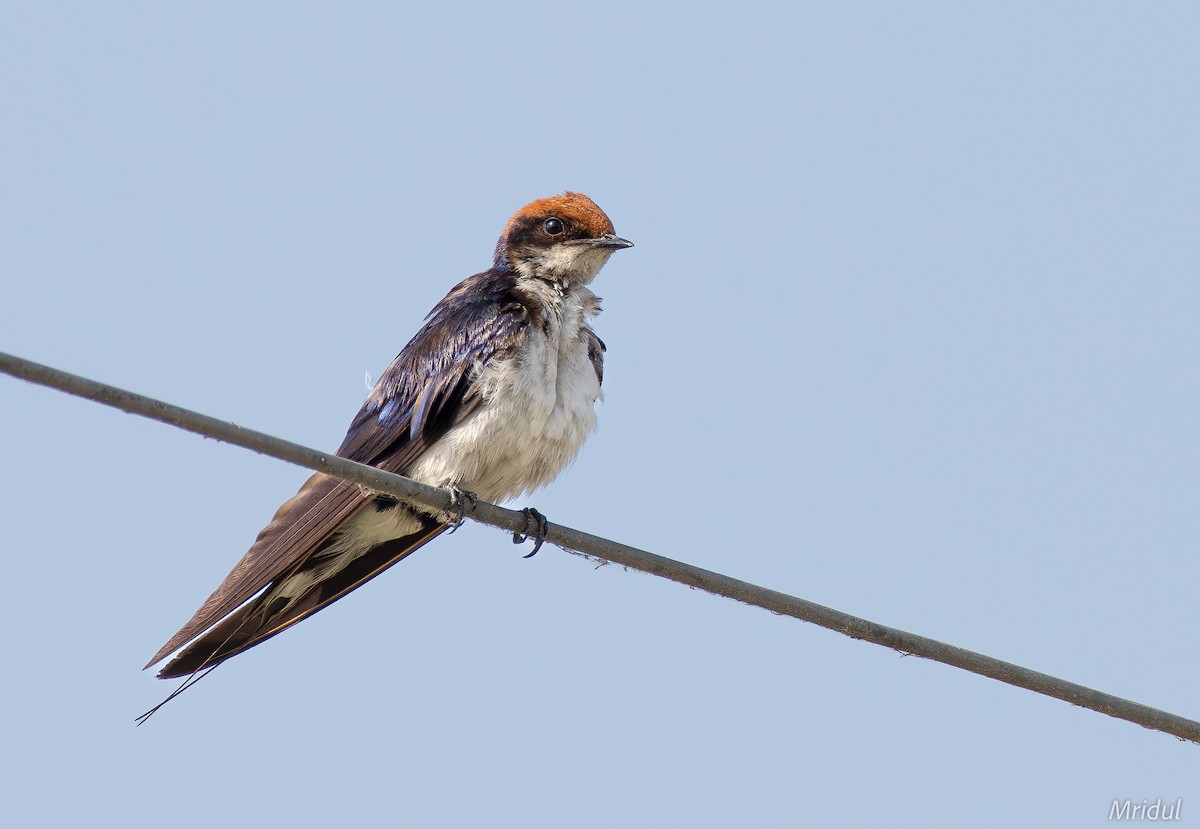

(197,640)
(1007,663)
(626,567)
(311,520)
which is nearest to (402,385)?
(311,520)

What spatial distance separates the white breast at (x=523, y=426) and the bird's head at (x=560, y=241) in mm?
537

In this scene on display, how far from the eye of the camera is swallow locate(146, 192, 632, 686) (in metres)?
5.71

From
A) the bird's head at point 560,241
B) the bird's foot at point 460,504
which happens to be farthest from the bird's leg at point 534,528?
the bird's head at point 560,241

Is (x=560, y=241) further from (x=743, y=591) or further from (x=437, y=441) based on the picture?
(x=743, y=591)

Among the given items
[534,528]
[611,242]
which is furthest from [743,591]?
[611,242]

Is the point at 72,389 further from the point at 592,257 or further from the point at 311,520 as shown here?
the point at 592,257

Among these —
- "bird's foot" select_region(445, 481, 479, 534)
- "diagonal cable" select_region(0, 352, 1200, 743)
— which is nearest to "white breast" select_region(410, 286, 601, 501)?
"bird's foot" select_region(445, 481, 479, 534)

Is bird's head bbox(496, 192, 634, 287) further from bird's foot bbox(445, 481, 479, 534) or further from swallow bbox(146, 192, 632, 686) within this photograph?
bird's foot bbox(445, 481, 479, 534)

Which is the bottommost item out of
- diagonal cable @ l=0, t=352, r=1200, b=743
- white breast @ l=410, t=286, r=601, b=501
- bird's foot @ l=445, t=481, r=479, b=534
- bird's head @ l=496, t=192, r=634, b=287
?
diagonal cable @ l=0, t=352, r=1200, b=743

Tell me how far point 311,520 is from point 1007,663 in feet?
9.38

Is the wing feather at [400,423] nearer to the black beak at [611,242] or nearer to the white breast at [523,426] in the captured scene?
the white breast at [523,426]

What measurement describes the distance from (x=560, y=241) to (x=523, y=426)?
1256 mm

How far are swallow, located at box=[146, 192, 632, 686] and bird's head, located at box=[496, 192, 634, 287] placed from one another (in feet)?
0.12

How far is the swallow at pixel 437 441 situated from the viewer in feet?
18.7
